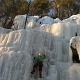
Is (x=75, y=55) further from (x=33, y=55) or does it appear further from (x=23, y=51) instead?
(x=23, y=51)

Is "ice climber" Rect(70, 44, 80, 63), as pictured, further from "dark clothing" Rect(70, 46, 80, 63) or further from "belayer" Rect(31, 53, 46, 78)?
"belayer" Rect(31, 53, 46, 78)

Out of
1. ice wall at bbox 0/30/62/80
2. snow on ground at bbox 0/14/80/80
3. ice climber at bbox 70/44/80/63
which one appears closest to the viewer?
ice wall at bbox 0/30/62/80

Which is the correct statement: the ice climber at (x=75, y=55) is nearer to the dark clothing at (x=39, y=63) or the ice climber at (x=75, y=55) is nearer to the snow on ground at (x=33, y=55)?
the snow on ground at (x=33, y=55)

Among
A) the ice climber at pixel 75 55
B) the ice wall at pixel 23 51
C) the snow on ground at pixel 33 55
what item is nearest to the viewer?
the ice wall at pixel 23 51

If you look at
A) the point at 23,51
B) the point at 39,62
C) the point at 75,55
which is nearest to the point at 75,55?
the point at 75,55

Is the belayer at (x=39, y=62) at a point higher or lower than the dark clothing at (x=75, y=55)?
lower

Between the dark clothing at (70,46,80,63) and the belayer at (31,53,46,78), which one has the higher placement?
the dark clothing at (70,46,80,63)

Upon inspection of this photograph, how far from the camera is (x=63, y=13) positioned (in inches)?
1087

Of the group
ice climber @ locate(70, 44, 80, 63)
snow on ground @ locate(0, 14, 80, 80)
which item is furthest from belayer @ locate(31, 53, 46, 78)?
A: ice climber @ locate(70, 44, 80, 63)

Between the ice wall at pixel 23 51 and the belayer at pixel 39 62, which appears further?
the belayer at pixel 39 62

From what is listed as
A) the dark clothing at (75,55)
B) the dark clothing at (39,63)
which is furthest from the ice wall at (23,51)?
the dark clothing at (75,55)

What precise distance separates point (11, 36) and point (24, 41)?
34.3 inches

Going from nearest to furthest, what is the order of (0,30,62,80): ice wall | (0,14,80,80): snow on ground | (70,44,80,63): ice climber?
1. (0,30,62,80): ice wall
2. (0,14,80,80): snow on ground
3. (70,44,80,63): ice climber

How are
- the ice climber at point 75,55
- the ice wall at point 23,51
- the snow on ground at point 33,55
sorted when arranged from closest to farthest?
the ice wall at point 23,51 → the snow on ground at point 33,55 → the ice climber at point 75,55
